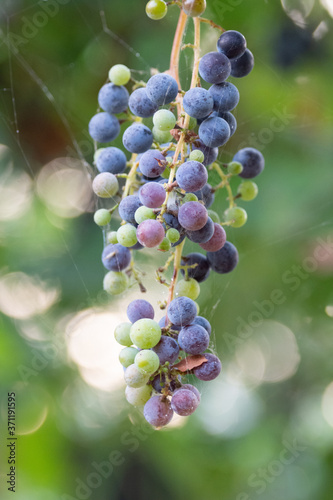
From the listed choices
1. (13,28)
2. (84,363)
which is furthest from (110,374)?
(13,28)

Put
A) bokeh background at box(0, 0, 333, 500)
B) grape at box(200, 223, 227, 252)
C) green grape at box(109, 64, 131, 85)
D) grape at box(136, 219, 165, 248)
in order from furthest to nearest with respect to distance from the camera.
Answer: bokeh background at box(0, 0, 333, 500)
green grape at box(109, 64, 131, 85)
grape at box(200, 223, 227, 252)
grape at box(136, 219, 165, 248)

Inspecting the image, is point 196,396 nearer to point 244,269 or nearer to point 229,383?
point 244,269

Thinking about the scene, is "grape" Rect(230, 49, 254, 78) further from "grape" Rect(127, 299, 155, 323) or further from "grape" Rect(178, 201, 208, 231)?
"grape" Rect(127, 299, 155, 323)

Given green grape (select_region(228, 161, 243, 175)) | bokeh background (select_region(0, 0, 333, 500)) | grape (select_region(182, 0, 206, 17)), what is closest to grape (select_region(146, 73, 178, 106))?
grape (select_region(182, 0, 206, 17))

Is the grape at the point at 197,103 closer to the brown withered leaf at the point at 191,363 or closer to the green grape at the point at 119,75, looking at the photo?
the green grape at the point at 119,75

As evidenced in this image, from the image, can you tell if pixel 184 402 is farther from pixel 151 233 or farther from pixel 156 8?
pixel 156 8

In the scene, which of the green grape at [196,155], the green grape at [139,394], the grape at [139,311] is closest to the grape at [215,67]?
the green grape at [196,155]

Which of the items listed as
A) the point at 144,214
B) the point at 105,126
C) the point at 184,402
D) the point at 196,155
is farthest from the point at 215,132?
the point at 184,402
